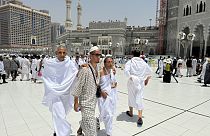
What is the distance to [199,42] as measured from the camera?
3531cm

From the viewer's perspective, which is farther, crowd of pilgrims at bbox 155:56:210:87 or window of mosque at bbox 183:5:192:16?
window of mosque at bbox 183:5:192:16

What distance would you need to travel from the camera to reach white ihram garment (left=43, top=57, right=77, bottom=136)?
127 inches

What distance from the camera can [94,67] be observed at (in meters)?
3.21

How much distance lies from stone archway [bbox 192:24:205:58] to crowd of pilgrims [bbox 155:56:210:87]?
17.2 metres

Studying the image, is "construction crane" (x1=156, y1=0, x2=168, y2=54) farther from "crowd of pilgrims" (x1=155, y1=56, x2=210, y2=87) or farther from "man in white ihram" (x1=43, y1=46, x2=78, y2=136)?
"man in white ihram" (x1=43, y1=46, x2=78, y2=136)

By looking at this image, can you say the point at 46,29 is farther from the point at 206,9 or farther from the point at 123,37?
the point at 206,9

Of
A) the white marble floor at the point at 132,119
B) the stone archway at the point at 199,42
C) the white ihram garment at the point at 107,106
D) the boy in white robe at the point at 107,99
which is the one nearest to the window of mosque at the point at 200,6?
the stone archway at the point at 199,42

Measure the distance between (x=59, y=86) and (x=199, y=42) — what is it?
35900mm

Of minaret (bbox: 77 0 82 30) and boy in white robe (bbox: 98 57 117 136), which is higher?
minaret (bbox: 77 0 82 30)

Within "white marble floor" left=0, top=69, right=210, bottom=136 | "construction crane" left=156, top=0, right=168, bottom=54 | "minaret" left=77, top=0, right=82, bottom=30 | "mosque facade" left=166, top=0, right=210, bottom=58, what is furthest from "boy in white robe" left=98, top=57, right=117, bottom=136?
"minaret" left=77, top=0, right=82, bottom=30

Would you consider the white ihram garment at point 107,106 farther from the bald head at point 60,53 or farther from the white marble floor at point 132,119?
the bald head at point 60,53

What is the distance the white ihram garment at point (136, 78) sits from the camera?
4630 mm

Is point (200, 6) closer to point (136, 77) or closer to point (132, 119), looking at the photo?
point (136, 77)

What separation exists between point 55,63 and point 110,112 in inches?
47.3
